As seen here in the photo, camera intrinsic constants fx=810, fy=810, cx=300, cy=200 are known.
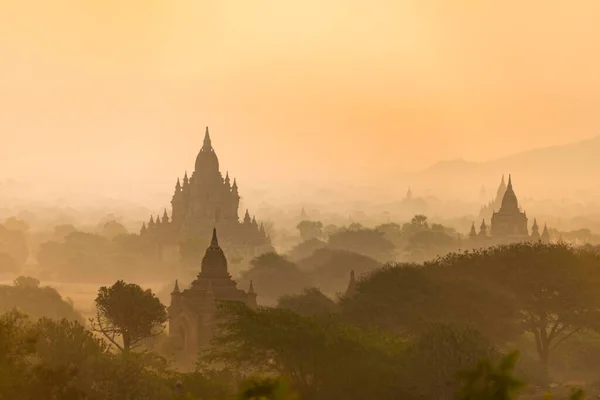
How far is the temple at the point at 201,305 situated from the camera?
50375mm

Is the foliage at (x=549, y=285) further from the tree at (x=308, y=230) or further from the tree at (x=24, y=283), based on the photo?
the tree at (x=308, y=230)

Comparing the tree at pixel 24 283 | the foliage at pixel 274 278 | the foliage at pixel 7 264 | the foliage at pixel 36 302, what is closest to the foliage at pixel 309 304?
the foliage at pixel 36 302

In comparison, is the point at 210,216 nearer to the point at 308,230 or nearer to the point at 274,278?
the point at 274,278

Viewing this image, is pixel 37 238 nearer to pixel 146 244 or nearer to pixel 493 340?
pixel 146 244

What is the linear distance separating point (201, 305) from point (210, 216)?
58242mm

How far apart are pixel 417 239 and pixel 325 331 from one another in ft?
314

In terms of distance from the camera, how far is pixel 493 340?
144ft

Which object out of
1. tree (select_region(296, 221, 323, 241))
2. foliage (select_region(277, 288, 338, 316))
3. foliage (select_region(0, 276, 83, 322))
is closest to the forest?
foliage (select_region(277, 288, 338, 316))

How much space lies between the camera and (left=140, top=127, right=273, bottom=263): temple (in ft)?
356

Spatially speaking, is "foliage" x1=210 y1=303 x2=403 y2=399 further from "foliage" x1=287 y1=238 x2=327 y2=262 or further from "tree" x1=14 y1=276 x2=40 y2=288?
"foliage" x1=287 y1=238 x2=327 y2=262

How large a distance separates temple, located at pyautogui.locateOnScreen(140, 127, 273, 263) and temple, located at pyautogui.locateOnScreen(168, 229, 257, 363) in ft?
174

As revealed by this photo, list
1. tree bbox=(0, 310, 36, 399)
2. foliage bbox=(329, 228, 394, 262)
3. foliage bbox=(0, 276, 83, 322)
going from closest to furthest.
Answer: tree bbox=(0, 310, 36, 399)
foliage bbox=(0, 276, 83, 322)
foliage bbox=(329, 228, 394, 262)

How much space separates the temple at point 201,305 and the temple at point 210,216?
53004 mm

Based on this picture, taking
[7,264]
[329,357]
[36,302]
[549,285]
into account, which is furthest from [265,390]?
[7,264]
